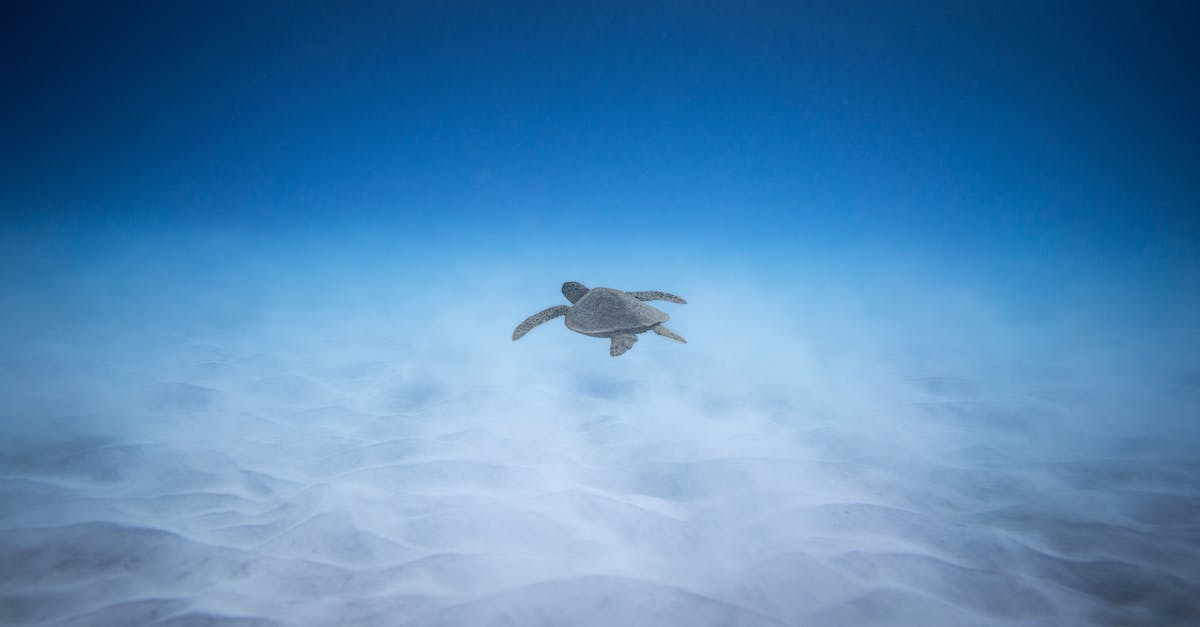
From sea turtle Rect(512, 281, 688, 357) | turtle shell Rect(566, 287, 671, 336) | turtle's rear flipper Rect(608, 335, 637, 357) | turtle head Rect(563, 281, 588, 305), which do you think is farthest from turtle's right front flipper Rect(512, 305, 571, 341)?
turtle's rear flipper Rect(608, 335, 637, 357)

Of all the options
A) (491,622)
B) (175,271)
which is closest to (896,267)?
(491,622)

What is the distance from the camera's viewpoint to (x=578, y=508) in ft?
10.1

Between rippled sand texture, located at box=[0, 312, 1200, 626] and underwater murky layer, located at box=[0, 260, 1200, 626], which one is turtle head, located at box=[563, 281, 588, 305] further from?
rippled sand texture, located at box=[0, 312, 1200, 626]

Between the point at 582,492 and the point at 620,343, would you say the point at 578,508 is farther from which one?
the point at 620,343

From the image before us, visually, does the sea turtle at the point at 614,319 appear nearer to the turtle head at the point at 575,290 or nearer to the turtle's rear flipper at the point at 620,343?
the turtle's rear flipper at the point at 620,343

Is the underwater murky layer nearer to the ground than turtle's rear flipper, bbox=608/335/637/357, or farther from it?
nearer to the ground

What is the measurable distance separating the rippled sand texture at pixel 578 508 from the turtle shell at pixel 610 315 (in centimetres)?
100

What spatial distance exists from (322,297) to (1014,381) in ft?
42.4

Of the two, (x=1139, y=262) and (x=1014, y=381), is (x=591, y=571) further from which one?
(x=1139, y=262)

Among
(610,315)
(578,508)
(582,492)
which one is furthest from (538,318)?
(578,508)

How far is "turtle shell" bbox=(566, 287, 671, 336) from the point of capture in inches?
168

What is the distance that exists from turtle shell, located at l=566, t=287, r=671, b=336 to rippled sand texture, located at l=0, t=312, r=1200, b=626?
1000mm

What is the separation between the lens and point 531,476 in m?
3.44

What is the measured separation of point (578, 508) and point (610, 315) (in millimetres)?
1937
